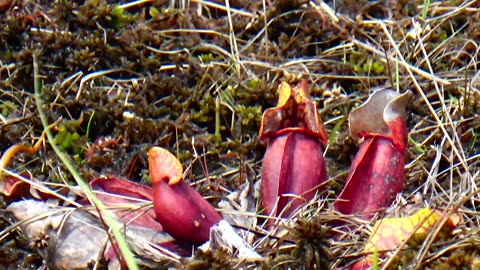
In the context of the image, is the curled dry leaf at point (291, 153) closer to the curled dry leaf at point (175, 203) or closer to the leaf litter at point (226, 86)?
the leaf litter at point (226, 86)

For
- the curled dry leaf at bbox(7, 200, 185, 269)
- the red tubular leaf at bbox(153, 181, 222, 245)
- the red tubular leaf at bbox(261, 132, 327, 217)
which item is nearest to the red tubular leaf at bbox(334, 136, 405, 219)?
the red tubular leaf at bbox(261, 132, 327, 217)

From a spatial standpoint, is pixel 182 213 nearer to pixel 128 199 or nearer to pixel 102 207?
pixel 128 199

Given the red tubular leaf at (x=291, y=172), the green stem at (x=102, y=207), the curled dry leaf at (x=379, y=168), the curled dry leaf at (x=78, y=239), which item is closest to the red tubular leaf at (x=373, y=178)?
the curled dry leaf at (x=379, y=168)

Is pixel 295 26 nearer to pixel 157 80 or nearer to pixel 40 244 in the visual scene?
pixel 157 80

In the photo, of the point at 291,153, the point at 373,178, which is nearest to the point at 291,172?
the point at 291,153

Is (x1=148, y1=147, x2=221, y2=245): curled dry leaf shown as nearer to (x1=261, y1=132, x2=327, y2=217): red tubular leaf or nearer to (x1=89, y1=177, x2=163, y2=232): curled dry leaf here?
(x1=89, y1=177, x2=163, y2=232): curled dry leaf
